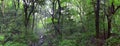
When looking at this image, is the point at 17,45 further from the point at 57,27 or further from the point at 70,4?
the point at 70,4

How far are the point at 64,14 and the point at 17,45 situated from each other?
44.5 ft

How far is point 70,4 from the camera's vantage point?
114 feet

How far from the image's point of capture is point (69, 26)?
27.8 metres

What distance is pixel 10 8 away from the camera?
3397cm

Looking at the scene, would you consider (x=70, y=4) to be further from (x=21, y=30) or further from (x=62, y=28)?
(x=21, y=30)

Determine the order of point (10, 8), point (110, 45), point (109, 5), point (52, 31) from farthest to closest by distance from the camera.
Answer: point (10, 8) < point (52, 31) < point (109, 5) < point (110, 45)

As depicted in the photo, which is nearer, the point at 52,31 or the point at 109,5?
the point at 109,5

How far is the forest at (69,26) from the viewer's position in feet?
63.0

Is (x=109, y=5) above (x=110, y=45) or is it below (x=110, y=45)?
above

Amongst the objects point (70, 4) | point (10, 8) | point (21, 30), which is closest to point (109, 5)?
point (21, 30)

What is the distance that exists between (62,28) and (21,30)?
21.0ft

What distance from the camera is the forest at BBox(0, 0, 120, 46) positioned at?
1920 cm

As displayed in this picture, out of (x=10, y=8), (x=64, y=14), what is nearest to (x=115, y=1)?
(x=64, y=14)

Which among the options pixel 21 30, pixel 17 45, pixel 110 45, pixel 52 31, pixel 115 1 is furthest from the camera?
pixel 52 31
